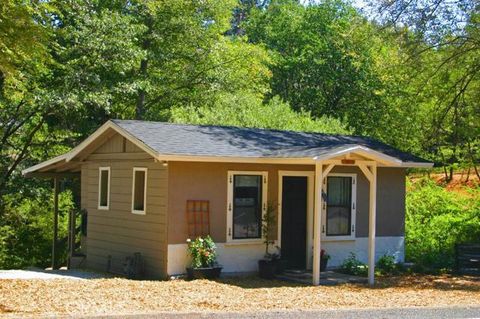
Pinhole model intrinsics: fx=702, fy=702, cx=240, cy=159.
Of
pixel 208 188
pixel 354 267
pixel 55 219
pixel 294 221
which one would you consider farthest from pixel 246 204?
pixel 55 219

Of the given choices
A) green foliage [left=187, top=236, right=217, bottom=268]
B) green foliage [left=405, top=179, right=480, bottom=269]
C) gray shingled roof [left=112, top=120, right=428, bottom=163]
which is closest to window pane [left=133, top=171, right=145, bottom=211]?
gray shingled roof [left=112, top=120, right=428, bottom=163]

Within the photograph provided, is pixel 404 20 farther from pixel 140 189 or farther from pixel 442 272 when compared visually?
pixel 140 189

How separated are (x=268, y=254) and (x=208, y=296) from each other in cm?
380

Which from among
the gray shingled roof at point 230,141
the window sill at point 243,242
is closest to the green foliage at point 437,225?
the gray shingled roof at point 230,141

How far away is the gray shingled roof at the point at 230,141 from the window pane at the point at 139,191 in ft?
3.15

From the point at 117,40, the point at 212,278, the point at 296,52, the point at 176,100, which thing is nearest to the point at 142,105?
the point at 176,100

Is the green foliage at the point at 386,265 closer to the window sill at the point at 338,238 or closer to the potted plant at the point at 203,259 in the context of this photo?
the window sill at the point at 338,238

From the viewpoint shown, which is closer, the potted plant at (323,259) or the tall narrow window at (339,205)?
the potted plant at (323,259)

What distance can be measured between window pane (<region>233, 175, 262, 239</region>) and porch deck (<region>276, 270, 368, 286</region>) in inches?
43.1

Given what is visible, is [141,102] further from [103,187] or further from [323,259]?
[323,259]

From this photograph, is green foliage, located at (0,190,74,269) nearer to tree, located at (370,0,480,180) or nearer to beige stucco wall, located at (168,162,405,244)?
beige stucco wall, located at (168,162,405,244)

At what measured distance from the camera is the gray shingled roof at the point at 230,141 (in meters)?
14.2

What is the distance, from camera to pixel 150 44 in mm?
24984

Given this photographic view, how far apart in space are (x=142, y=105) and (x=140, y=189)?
9602 millimetres
